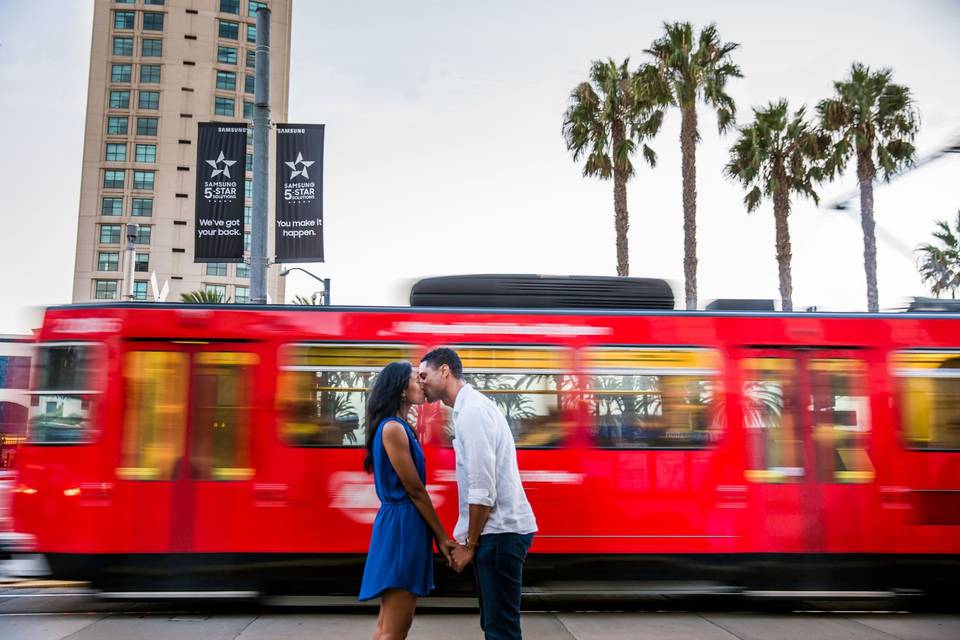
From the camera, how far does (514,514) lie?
12.8 feet

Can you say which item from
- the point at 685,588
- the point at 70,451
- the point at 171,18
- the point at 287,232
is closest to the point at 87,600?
the point at 70,451

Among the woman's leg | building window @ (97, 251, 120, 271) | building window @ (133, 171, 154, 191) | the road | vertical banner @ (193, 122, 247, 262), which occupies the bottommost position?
the road

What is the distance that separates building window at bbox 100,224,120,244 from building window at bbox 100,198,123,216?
3.52 ft

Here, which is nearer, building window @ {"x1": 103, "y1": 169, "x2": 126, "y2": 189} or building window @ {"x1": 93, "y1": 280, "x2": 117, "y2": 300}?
building window @ {"x1": 93, "y1": 280, "x2": 117, "y2": 300}

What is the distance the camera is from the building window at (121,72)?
65.6 metres

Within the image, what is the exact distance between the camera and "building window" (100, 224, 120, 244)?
209ft

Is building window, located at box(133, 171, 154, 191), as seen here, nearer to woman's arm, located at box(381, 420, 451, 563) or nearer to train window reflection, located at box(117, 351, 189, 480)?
train window reflection, located at box(117, 351, 189, 480)

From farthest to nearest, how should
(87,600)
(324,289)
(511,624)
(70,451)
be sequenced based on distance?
1. (324,289)
2. (87,600)
3. (70,451)
4. (511,624)

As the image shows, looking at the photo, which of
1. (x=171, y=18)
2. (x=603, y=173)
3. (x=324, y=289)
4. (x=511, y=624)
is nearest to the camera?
(x=511, y=624)

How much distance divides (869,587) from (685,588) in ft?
6.30

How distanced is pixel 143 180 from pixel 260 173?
59352 millimetres

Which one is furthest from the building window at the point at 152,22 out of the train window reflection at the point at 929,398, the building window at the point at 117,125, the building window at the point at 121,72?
the train window reflection at the point at 929,398

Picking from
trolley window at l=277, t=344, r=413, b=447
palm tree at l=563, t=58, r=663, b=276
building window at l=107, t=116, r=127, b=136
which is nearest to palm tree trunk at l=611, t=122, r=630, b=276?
palm tree at l=563, t=58, r=663, b=276

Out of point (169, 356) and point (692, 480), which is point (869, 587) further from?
point (169, 356)
